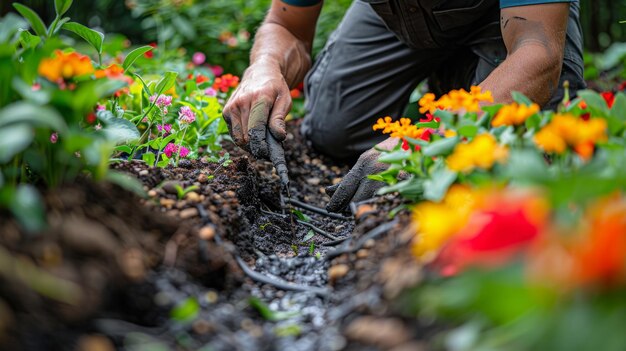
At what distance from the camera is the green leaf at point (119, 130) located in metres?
1.17

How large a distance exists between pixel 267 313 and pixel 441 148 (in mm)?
442

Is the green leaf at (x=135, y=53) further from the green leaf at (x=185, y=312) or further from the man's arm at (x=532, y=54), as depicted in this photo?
the man's arm at (x=532, y=54)

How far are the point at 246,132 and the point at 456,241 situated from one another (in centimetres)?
127

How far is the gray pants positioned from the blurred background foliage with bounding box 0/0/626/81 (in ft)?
2.38

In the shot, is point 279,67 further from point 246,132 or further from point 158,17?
point 158,17

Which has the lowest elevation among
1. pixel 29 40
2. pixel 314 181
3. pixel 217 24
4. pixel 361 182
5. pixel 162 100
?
pixel 314 181

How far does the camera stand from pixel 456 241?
859 mm

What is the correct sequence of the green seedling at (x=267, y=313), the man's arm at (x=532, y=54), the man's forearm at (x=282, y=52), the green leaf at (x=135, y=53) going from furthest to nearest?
the man's forearm at (x=282, y=52), the man's arm at (x=532, y=54), the green leaf at (x=135, y=53), the green seedling at (x=267, y=313)

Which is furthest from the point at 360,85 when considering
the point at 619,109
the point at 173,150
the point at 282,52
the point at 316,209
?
the point at 619,109

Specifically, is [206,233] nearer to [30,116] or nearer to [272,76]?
[30,116]

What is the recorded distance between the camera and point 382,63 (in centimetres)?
279

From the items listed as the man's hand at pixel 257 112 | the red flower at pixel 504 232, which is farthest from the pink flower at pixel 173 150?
the red flower at pixel 504 232

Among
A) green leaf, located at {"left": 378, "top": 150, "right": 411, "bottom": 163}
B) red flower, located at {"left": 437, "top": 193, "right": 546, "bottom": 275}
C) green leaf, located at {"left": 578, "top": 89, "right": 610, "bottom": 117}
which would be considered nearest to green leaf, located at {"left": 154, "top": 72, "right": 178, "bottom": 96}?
green leaf, located at {"left": 378, "top": 150, "right": 411, "bottom": 163}

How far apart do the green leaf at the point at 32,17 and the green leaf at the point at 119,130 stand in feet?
0.81
